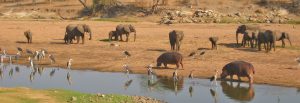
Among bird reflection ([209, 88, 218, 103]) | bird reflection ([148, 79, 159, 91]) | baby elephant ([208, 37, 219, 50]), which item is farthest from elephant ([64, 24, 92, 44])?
bird reflection ([209, 88, 218, 103])

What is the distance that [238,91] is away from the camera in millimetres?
27500

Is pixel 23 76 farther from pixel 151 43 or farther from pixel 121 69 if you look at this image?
pixel 151 43

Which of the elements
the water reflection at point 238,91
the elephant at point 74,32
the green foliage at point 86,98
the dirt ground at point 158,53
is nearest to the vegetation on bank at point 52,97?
the green foliage at point 86,98

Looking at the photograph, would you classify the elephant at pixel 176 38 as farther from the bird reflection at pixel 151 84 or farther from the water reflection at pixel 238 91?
the water reflection at pixel 238 91

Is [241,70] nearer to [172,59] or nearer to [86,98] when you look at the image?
[172,59]

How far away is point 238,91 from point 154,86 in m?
4.07

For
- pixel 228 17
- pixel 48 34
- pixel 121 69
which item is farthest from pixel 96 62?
pixel 228 17

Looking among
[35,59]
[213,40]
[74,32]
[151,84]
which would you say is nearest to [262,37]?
[213,40]

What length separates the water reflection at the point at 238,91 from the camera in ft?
85.5

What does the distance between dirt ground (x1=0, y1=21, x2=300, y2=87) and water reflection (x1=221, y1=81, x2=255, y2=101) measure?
197cm

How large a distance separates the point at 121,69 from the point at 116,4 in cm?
5641

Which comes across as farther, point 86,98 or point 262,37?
point 262,37

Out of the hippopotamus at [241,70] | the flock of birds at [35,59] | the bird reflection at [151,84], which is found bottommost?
the bird reflection at [151,84]

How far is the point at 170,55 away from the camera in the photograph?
111ft
